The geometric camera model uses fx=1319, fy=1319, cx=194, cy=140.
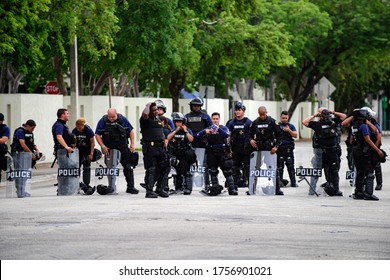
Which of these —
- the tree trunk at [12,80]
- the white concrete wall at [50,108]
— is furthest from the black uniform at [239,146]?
the tree trunk at [12,80]

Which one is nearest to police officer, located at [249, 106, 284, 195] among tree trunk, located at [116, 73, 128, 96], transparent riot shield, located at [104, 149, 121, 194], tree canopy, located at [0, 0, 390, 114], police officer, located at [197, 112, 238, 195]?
police officer, located at [197, 112, 238, 195]

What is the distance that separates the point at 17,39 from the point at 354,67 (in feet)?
144

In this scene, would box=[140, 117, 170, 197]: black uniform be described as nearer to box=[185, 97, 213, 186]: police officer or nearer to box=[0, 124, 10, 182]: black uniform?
box=[185, 97, 213, 186]: police officer

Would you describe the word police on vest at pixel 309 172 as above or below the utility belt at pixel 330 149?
below

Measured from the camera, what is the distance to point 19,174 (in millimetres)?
25812

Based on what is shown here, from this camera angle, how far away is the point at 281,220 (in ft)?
62.3

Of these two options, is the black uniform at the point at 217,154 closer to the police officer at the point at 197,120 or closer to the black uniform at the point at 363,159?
the police officer at the point at 197,120

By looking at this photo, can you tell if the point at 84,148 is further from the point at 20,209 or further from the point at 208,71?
the point at 208,71

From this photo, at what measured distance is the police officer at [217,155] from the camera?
25.2m

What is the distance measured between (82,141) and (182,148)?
2.16 meters

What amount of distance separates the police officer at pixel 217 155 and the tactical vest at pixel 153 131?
4.51 feet

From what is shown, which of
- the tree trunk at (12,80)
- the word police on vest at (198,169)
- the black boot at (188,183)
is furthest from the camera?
the tree trunk at (12,80)

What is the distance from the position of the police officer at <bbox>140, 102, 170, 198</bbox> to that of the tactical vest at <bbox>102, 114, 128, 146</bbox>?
4.10ft
